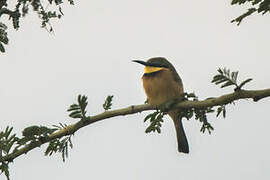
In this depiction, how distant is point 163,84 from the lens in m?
5.08

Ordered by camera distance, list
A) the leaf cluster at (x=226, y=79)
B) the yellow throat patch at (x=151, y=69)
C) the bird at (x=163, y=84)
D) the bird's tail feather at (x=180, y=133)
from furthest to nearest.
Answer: the yellow throat patch at (x=151, y=69) < the bird at (x=163, y=84) < the bird's tail feather at (x=180, y=133) < the leaf cluster at (x=226, y=79)

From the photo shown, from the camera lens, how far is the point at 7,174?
2.55 m

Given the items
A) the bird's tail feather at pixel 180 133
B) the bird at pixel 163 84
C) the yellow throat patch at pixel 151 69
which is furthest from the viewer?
the yellow throat patch at pixel 151 69

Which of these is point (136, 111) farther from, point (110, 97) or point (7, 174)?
point (7, 174)

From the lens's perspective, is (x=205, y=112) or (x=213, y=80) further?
(x=205, y=112)

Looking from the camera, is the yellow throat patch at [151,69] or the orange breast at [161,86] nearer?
the orange breast at [161,86]

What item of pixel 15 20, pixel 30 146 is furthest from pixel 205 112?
pixel 15 20

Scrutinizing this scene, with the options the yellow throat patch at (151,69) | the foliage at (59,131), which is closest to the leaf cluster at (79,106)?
the foliage at (59,131)

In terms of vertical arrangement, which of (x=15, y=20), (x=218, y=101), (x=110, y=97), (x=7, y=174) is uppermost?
(x=15, y=20)

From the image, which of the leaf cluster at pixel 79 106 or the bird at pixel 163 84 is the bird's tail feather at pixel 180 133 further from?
the leaf cluster at pixel 79 106

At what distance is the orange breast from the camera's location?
15.8 ft

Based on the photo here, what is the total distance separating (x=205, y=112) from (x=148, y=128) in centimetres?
36

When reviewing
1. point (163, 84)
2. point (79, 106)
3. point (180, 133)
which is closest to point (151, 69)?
point (163, 84)

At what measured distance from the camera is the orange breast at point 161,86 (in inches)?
190
